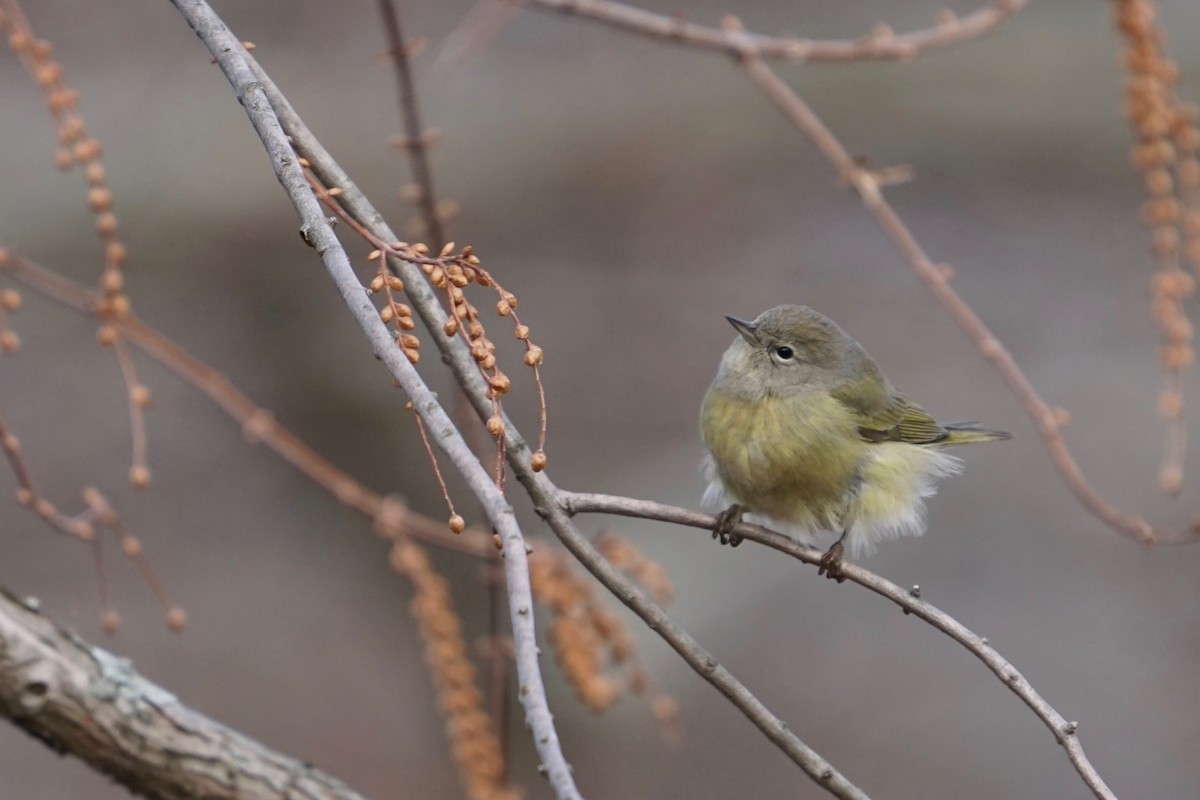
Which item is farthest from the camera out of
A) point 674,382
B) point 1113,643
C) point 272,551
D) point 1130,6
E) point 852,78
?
point 852,78

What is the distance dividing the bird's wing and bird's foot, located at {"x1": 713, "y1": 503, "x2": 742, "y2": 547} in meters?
0.46

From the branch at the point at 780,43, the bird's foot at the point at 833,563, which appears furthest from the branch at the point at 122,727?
the branch at the point at 780,43

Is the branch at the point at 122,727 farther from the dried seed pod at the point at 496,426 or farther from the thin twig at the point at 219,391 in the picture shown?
the dried seed pod at the point at 496,426

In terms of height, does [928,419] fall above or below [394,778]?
above

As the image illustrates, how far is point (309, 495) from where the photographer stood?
5535 millimetres

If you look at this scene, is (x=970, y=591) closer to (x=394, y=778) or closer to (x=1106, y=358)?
(x=1106, y=358)

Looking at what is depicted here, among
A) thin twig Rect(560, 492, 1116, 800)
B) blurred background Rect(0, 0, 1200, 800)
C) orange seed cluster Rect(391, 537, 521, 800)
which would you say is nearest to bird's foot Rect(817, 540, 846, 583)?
thin twig Rect(560, 492, 1116, 800)

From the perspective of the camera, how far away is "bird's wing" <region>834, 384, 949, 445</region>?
3.31 metres

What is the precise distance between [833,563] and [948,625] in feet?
2.71

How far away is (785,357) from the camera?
10.8 feet

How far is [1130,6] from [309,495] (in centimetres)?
401

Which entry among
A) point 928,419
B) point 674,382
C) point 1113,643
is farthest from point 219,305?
point 1113,643

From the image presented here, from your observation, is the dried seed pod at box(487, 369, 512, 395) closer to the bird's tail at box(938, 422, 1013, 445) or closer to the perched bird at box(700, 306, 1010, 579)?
the perched bird at box(700, 306, 1010, 579)

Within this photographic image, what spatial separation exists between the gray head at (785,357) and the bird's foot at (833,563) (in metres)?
0.43
